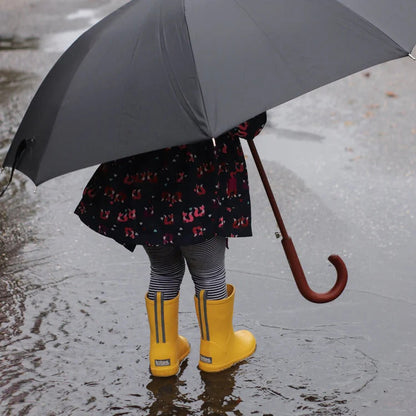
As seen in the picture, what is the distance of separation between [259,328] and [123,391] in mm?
739

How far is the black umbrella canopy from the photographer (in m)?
2.78

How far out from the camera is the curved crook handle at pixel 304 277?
339 cm

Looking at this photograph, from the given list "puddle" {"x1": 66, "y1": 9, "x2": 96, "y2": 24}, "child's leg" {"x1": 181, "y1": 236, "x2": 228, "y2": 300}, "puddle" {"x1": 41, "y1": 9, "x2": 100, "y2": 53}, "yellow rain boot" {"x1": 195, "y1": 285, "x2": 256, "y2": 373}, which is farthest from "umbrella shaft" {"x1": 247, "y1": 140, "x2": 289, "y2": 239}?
"puddle" {"x1": 66, "y1": 9, "x2": 96, "y2": 24}

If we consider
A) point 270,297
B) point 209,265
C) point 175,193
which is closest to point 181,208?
point 175,193

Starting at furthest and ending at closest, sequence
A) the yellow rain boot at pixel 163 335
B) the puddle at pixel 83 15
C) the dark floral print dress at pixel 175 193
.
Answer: the puddle at pixel 83 15 → the yellow rain boot at pixel 163 335 → the dark floral print dress at pixel 175 193

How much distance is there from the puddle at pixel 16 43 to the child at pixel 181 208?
6.50m

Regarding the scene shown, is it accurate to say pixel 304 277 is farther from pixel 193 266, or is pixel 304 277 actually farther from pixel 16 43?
pixel 16 43

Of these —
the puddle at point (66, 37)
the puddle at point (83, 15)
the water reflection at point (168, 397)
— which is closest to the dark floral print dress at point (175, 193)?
the water reflection at point (168, 397)

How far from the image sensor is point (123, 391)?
3488 millimetres

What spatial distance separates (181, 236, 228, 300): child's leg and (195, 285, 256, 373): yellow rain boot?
3 centimetres

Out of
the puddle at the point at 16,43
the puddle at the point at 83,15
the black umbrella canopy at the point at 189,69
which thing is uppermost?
the puddle at the point at 83,15

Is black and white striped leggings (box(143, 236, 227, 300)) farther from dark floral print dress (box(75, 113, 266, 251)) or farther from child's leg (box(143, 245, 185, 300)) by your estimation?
dark floral print dress (box(75, 113, 266, 251))

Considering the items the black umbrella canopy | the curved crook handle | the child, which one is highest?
the black umbrella canopy

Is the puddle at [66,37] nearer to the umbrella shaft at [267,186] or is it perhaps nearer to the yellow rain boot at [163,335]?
the yellow rain boot at [163,335]
